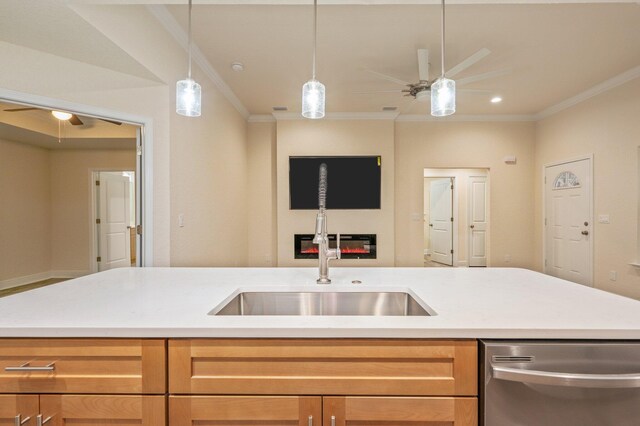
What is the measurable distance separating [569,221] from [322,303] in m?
4.67

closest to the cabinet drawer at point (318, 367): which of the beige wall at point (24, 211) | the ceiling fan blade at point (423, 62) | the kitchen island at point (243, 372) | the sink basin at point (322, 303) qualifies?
the kitchen island at point (243, 372)

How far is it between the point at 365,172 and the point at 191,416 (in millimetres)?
4093

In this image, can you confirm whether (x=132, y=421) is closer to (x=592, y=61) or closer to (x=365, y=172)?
(x=365, y=172)

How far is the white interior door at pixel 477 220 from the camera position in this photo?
552 centimetres

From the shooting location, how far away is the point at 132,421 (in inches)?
33.3

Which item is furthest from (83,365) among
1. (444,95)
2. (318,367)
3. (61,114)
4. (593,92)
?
(593,92)

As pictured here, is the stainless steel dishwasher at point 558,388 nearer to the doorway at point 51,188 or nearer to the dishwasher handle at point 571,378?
the dishwasher handle at point 571,378

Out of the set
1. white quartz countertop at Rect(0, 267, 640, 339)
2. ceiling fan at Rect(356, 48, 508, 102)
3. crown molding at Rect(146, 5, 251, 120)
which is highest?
crown molding at Rect(146, 5, 251, 120)

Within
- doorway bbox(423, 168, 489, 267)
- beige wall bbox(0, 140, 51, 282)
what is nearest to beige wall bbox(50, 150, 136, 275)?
beige wall bbox(0, 140, 51, 282)

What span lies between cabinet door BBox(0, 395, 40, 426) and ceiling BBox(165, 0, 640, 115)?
83.4 inches

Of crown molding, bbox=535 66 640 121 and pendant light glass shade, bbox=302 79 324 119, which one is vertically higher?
crown molding, bbox=535 66 640 121

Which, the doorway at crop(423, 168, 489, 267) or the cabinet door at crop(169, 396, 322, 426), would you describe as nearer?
the cabinet door at crop(169, 396, 322, 426)

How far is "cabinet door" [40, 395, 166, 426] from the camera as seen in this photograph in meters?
0.84

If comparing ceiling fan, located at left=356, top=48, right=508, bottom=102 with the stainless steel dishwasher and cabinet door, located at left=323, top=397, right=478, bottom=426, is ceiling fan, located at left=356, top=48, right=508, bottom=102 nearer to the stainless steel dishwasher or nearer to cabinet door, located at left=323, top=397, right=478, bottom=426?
the stainless steel dishwasher
